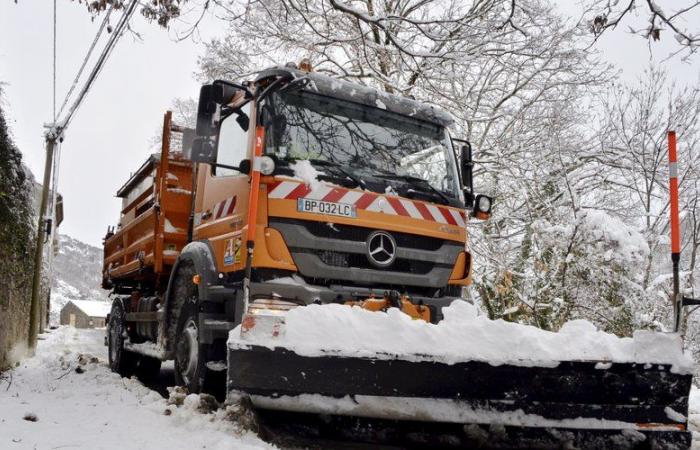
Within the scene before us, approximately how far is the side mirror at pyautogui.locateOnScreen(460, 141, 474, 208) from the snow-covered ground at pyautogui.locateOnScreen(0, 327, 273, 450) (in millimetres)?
2803

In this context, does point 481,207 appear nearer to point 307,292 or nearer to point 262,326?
point 307,292

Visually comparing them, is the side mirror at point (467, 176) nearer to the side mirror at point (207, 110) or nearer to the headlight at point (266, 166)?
the headlight at point (266, 166)

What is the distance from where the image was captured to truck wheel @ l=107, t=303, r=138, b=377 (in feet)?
25.3

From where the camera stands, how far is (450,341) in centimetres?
363

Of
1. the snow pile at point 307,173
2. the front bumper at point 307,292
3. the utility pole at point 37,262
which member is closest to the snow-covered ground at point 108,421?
the front bumper at point 307,292

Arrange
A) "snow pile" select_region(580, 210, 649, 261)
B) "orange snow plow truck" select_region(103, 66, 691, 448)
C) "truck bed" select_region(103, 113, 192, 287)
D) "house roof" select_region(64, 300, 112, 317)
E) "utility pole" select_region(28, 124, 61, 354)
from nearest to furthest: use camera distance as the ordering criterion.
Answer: "orange snow plow truck" select_region(103, 66, 691, 448) → "truck bed" select_region(103, 113, 192, 287) → "snow pile" select_region(580, 210, 649, 261) → "utility pole" select_region(28, 124, 61, 354) → "house roof" select_region(64, 300, 112, 317)

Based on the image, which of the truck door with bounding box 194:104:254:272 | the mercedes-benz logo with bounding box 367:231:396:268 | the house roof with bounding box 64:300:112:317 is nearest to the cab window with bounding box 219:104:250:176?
the truck door with bounding box 194:104:254:272

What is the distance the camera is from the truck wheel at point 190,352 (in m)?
4.48

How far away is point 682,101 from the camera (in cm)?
1287

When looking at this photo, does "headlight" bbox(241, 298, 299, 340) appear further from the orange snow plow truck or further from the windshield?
the windshield

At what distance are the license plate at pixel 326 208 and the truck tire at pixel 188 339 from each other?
1222mm

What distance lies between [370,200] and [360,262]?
457 millimetres

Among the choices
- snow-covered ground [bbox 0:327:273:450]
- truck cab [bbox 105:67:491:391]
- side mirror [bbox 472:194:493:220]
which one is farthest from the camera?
side mirror [bbox 472:194:493:220]

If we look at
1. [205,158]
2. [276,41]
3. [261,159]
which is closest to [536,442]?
[261,159]
